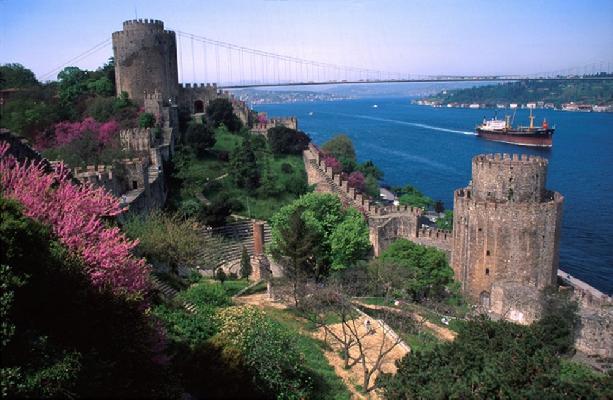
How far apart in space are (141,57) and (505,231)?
22111 millimetres

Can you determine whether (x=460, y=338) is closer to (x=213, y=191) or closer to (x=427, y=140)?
(x=213, y=191)

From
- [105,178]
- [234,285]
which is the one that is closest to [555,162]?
[234,285]

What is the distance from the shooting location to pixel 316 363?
13102 mm

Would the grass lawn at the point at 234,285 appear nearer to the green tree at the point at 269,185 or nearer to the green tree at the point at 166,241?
the green tree at the point at 166,241

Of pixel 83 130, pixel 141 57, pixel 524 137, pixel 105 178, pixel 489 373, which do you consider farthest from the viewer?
pixel 524 137

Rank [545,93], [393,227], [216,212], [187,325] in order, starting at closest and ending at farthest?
[187,325] → [216,212] → [393,227] → [545,93]

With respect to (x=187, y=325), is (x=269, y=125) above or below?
above

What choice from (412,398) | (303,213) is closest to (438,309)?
(303,213)

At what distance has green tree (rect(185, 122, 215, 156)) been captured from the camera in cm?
3212

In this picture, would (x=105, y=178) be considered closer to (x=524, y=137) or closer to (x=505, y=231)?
(x=505, y=231)

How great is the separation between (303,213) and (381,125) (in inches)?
3836

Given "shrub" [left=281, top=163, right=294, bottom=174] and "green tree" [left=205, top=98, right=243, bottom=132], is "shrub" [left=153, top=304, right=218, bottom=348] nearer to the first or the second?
"shrub" [left=281, top=163, right=294, bottom=174]

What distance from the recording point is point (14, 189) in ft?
27.0

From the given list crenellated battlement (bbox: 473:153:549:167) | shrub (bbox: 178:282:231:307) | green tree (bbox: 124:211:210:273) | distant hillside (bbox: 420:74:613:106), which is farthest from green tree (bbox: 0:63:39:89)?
distant hillside (bbox: 420:74:613:106)
